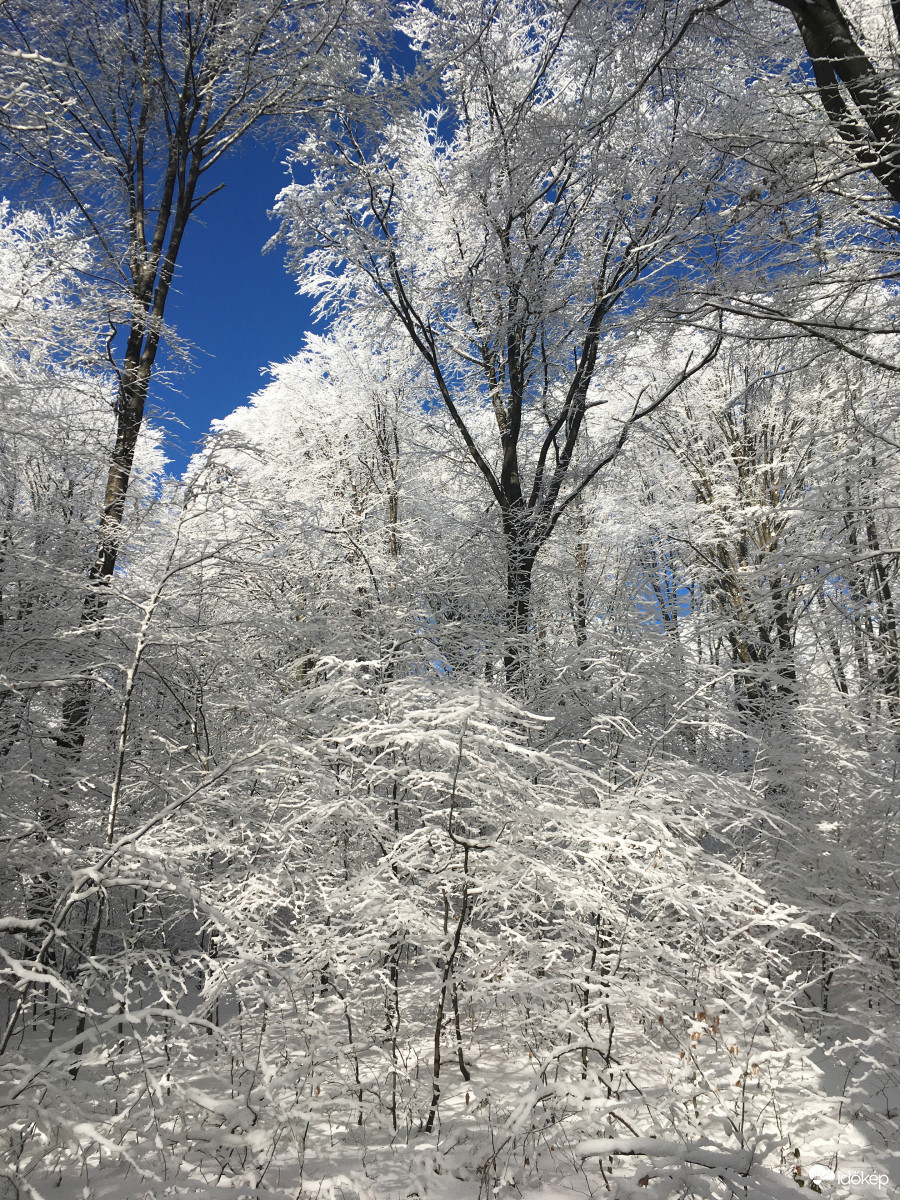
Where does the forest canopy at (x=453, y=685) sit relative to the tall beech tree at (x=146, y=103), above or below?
below

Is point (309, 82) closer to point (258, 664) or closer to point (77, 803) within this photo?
point (258, 664)

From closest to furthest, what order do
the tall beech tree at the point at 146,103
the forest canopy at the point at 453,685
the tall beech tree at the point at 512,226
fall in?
the forest canopy at the point at 453,685 < the tall beech tree at the point at 146,103 < the tall beech tree at the point at 512,226

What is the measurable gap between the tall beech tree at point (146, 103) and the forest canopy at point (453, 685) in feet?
0.19

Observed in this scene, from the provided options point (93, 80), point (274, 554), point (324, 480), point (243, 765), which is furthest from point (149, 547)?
point (324, 480)

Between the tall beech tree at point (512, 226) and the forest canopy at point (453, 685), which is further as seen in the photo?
the tall beech tree at point (512, 226)

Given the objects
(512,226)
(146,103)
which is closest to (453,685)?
(512,226)

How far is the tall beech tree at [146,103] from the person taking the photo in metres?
6.41

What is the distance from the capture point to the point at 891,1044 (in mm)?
4023

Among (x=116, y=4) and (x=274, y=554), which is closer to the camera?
(x=274, y=554)

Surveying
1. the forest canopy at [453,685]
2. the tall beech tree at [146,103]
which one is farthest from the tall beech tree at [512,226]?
the tall beech tree at [146,103]

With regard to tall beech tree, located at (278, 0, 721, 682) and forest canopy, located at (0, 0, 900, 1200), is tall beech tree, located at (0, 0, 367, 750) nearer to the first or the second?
forest canopy, located at (0, 0, 900, 1200)

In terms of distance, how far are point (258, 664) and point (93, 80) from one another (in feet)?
20.8

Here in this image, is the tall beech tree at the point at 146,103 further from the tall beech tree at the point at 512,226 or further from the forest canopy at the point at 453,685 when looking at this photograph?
the tall beech tree at the point at 512,226

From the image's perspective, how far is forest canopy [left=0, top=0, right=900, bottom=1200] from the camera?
3430 millimetres
